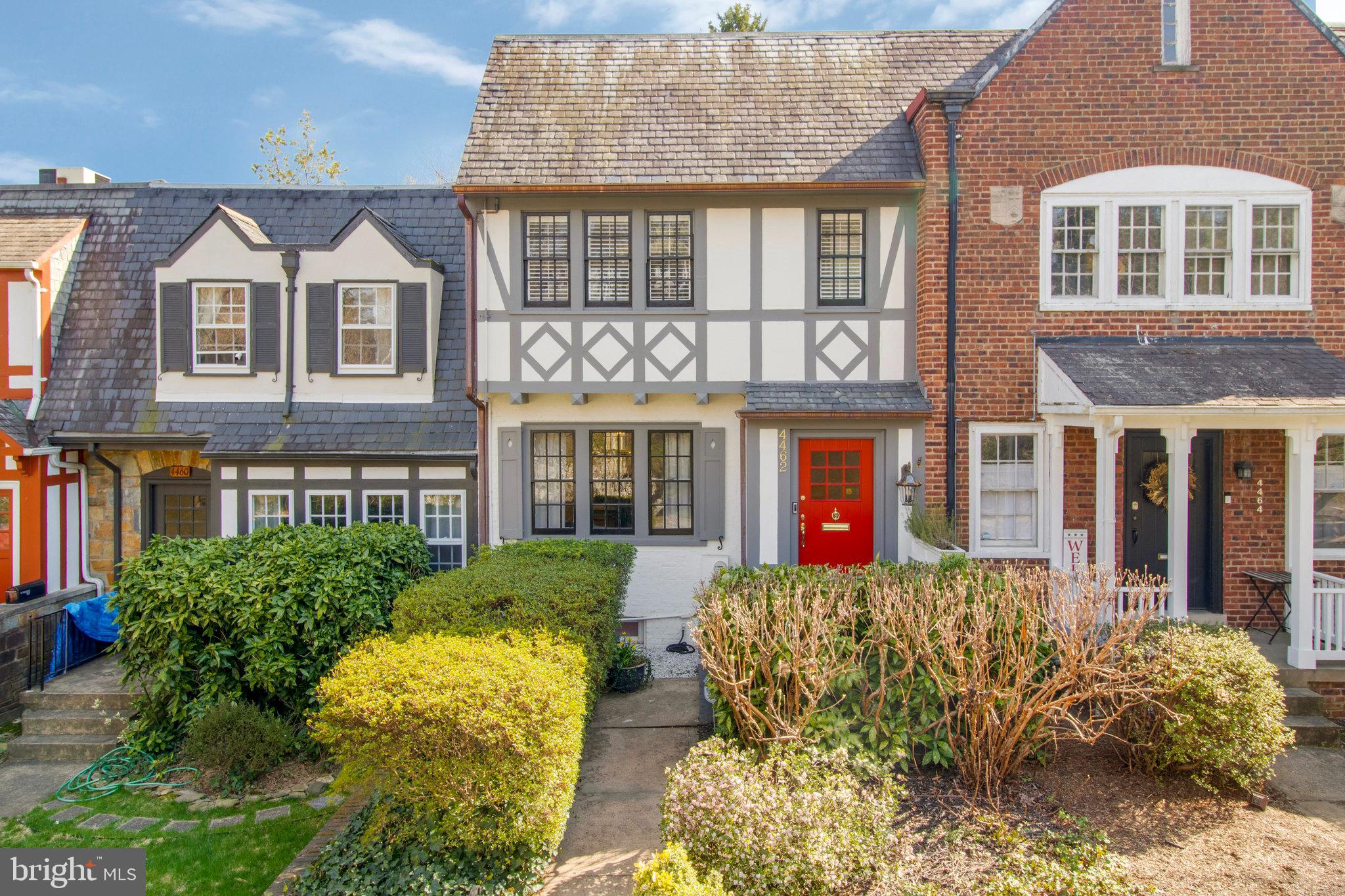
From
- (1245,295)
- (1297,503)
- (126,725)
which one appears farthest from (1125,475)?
(126,725)

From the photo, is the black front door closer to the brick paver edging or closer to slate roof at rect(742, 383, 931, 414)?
slate roof at rect(742, 383, 931, 414)

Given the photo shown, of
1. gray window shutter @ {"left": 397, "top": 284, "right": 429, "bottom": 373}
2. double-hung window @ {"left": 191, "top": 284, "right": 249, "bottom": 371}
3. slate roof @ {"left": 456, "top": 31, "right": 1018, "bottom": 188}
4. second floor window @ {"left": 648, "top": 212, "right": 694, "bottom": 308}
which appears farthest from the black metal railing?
second floor window @ {"left": 648, "top": 212, "right": 694, "bottom": 308}

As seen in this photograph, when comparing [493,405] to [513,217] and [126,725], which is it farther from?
[126,725]

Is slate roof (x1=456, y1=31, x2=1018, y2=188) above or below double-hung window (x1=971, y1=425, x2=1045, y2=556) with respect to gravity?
above

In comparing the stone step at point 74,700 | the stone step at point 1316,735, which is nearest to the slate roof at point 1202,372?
the stone step at point 1316,735

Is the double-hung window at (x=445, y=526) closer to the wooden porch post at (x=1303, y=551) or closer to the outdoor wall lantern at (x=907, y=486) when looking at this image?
the outdoor wall lantern at (x=907, y=486)

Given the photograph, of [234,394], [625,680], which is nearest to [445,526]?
[234,394]

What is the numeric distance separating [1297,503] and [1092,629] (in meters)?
4.48

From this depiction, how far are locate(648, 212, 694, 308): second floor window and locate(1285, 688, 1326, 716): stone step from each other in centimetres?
823

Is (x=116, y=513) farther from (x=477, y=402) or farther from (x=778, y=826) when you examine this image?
(x=778, y=826)

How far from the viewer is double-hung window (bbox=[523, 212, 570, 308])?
10781 millimetres

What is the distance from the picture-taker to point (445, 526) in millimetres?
11547

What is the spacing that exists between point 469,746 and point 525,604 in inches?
79.3

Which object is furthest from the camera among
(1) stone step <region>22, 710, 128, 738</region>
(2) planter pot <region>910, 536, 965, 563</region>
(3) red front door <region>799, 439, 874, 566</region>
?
(3) red front door <region>799, 439, 874, 566</region>
